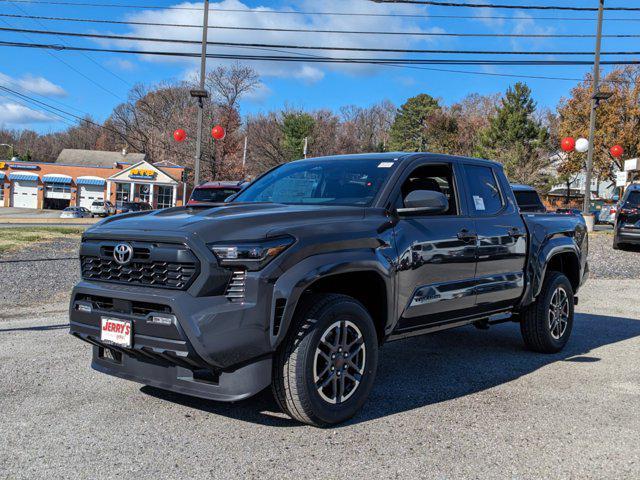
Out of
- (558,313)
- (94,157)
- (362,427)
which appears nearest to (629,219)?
(558,313)

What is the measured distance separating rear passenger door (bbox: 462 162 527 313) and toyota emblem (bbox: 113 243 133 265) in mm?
2828

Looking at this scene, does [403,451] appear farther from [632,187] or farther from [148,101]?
[148,101]

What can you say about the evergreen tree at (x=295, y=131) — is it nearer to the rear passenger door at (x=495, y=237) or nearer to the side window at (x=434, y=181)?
the rear passenger door at (x=495, y=237)

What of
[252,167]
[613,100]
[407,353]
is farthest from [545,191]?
[407,353]

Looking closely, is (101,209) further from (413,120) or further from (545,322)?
(545,322)

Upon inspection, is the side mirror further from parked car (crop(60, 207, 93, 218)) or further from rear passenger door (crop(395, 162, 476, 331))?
parked car (crop(60, 207, 93, 218))

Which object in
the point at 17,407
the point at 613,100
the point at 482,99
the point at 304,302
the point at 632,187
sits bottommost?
the point at 17,407

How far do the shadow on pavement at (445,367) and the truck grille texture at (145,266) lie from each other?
3.67 feet

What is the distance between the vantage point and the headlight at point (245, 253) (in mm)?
3490

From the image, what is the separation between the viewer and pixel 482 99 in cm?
7362

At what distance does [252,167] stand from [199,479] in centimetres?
6970

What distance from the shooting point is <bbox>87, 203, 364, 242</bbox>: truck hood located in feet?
11.8

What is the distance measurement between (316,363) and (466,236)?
1853 millimetres

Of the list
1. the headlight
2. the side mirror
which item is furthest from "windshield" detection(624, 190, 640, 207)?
the headlight
